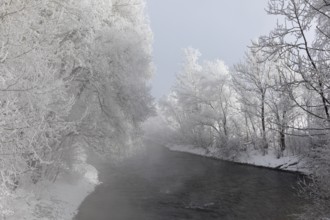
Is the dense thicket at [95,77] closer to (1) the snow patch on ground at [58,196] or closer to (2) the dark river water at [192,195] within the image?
(1) the snow patch on ground at [58,196]

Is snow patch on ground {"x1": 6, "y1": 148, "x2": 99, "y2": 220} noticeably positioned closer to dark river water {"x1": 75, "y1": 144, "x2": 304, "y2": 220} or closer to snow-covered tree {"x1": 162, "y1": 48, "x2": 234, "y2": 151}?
dark river water {"x1": 75, "y1": 144, "x2": 304, "y2": 220}

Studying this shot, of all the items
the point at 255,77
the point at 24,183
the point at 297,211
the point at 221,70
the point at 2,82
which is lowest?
the point at 297,211

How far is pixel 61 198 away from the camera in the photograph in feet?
59.0

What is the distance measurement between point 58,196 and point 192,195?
26.8 ft

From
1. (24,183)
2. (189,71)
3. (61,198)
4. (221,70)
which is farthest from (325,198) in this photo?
(189,71)

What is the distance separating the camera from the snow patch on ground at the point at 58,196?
13.0m

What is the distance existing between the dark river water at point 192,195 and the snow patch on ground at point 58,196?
65 cm

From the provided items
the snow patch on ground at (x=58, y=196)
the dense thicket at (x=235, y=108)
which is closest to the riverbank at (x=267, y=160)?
the dense thicket at (x=235, y=108)

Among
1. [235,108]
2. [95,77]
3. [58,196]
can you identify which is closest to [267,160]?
[235,108]

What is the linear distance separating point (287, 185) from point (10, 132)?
20413 mm

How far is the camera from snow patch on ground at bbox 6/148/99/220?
13.0m

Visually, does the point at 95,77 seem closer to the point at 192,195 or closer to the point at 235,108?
the point at 192,195

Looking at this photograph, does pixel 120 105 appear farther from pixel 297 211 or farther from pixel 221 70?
pixel 221 70

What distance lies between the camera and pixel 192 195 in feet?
72.3
